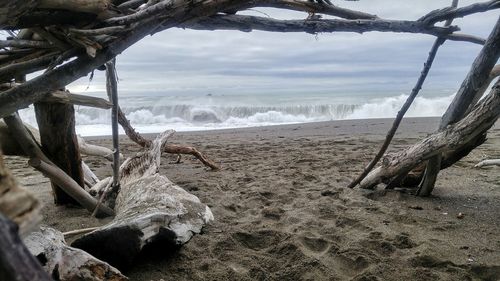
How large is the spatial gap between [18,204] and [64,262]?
1500mm

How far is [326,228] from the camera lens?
3.37 metres

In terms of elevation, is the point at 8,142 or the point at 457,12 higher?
the point at 457,12

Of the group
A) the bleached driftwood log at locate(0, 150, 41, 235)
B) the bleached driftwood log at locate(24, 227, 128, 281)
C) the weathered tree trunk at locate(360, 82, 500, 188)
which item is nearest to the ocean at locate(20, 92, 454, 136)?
the weathered tree trunk at locate(360, 82, 500, 188)

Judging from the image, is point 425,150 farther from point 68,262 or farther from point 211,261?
point 68,262

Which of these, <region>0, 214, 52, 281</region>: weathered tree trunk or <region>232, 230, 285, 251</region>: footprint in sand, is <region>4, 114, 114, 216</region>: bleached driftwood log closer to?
<region>232, 230, 285, 251</region>: footprint in sand

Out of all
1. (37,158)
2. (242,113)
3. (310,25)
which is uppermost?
(310,25)

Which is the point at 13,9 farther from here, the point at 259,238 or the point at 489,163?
the point at 489,163

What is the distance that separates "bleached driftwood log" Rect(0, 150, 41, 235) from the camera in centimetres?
72

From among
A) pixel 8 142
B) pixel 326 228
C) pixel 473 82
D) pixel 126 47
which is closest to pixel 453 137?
pixel 473 82

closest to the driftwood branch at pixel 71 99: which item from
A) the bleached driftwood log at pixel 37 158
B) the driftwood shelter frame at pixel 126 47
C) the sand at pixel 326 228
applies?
the driftwood shelter frame at pixel 126 47

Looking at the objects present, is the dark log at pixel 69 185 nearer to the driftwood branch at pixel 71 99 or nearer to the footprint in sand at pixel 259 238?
the driftwood branch at pixel 71 99

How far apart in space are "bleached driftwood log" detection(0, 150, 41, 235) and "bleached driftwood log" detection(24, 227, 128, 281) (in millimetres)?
1413

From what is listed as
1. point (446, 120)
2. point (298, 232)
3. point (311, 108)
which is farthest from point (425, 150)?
point (311, 108)

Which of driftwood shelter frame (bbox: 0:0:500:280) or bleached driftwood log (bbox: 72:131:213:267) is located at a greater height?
driftwood shelter frame (bbox: 0:0:500:280)
